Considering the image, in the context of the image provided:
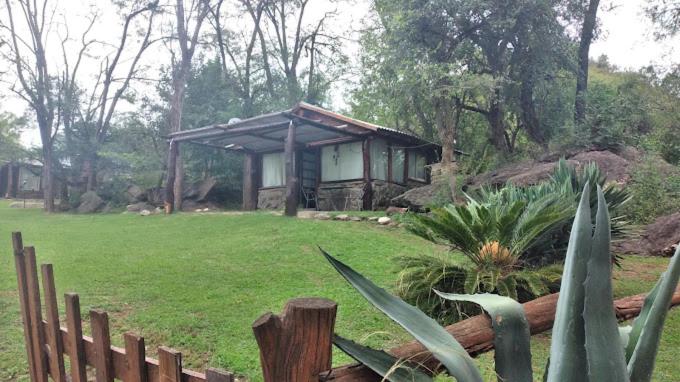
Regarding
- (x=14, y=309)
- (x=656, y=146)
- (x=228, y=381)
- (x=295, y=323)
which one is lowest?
(x=14, y=309)

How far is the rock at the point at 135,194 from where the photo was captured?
20.2 metres

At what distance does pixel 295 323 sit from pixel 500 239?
3715 mm

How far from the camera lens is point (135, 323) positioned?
14.3 ft

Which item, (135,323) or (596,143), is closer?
(135,323)

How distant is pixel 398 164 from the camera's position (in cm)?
1722

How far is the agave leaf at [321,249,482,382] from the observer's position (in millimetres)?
1080

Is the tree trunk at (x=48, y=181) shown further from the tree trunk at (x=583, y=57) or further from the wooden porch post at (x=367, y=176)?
the tree trunk at (x=583, y=57)

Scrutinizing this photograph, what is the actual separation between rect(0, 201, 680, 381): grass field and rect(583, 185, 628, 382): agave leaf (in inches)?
18.6

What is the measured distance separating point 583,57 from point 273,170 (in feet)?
37.9

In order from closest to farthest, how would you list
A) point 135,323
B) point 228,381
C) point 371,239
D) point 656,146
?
point 228,381 → point 135,323 → point 371,239 → point 656,146

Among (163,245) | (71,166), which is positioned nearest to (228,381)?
(163,245)

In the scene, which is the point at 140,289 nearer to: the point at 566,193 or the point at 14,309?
the point at 14,309

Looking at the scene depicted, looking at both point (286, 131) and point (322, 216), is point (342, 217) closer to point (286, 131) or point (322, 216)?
point (322, 216)

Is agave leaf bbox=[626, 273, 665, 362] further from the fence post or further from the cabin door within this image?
the cabin door
